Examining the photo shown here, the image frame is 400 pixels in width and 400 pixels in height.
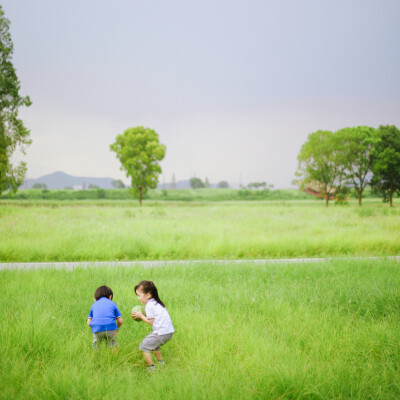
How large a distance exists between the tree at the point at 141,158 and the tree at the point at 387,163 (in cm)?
2610

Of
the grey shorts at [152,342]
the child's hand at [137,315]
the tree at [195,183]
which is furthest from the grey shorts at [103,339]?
the tree at [195,183]

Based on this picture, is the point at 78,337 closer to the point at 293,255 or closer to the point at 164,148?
the point at 293,255

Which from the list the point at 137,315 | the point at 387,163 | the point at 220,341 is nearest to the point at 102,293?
the point at 137,315

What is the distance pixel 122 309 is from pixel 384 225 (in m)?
14.1

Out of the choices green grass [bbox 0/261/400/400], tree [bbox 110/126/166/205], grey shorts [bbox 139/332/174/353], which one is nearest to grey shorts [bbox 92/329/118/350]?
green grass [bbox 0/261/400/400]

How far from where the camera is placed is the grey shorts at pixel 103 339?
141 inches

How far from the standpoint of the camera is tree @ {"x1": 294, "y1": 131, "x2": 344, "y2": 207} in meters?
35.2

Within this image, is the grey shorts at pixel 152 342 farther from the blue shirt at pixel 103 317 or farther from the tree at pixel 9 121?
the tree at pixel 9 121

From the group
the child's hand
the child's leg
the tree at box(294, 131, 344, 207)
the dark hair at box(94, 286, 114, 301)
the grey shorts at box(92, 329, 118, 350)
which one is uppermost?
the tree at box(294, 131, 344, 207)

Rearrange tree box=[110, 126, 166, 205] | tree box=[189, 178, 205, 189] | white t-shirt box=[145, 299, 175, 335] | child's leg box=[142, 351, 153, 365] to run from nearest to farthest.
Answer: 1. child's leg box=[142, 351, 153, 365]
2. white t-shirt box=[145, 299, 175, 335]
3. tree box=[110, 126, 166, 205]
4. tree box=[189, 178, 205, 189]

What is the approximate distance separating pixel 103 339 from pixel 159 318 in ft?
2.45

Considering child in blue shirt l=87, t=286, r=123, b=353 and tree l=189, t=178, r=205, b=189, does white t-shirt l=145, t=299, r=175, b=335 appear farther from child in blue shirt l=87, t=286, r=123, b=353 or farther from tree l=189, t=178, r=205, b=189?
tree l=189, t=178, r=205, b=189

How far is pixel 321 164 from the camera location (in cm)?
3559

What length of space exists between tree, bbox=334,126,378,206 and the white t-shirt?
3575 cm
